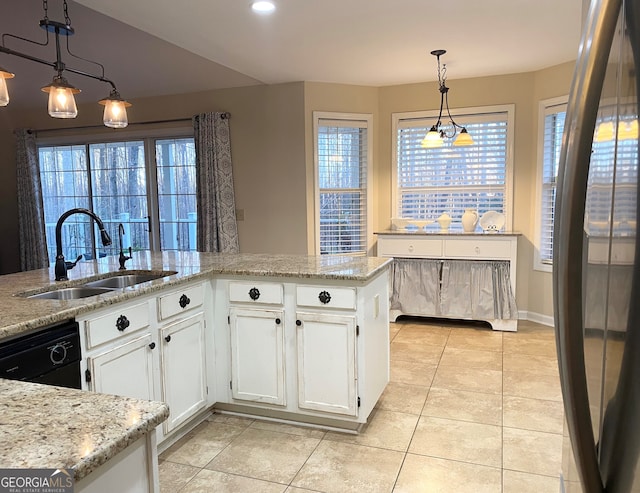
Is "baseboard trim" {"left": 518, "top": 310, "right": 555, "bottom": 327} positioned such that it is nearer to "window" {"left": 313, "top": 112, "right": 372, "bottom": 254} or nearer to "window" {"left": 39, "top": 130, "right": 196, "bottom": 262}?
"window" {"left": 313, "top": 112, "right": 372, "bottom": 254}

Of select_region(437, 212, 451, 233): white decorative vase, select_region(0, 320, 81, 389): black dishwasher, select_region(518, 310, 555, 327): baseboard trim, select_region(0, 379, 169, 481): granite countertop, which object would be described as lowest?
select_region(518, 310, 555, 327): baseboard trim

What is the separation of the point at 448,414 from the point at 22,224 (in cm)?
598

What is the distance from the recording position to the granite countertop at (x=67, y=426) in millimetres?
785

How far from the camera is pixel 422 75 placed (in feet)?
→ 15.5

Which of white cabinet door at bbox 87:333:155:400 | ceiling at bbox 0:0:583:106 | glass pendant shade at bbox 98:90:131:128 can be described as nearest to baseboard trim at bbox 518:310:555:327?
ceiling at bbox 0:0:583:106

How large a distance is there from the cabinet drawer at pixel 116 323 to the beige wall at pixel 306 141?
9.71 ft

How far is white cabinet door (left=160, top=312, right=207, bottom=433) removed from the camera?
2.38 m

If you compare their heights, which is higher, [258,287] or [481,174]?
[481,174]

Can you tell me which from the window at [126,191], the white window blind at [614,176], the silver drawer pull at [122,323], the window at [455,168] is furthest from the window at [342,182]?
the white window blind at [614,176]

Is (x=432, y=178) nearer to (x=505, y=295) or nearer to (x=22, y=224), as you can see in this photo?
(x=505, y=295)

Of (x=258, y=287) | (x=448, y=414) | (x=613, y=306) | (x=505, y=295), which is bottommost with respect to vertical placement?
(x=448, y=414)

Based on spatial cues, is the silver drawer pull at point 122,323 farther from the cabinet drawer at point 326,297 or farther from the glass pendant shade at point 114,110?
the glass pendant shade at point 114,110

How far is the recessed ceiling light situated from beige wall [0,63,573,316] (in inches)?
74.9

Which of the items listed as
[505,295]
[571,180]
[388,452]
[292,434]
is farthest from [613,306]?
[505,295]
